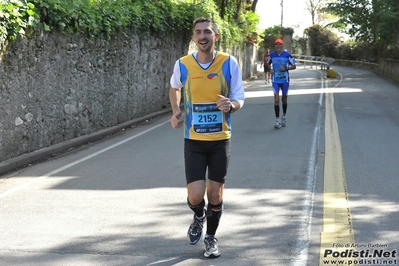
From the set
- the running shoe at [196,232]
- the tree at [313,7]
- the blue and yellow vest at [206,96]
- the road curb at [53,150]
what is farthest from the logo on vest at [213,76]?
the tree at [313,7]

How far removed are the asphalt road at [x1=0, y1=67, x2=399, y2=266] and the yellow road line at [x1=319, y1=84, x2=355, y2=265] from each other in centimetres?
5

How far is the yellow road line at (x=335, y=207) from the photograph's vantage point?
582cm

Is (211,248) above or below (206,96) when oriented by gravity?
below

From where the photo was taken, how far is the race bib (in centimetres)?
542

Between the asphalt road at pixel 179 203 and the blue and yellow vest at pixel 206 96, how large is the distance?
1071mm

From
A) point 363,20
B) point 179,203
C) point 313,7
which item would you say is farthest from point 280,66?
point 313,7

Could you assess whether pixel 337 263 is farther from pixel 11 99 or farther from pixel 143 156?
pixel 11 99

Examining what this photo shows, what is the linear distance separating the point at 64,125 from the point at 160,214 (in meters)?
6.19

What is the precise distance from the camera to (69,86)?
42.5 feet

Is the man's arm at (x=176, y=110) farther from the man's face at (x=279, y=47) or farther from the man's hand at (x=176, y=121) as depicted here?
the man's face at (x=279, y=47)

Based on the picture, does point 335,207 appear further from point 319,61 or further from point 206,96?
point 319,61

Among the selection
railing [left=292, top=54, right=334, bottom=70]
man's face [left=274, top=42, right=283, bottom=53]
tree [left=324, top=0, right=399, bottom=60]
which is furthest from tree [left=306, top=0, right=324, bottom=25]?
man's face [left=274, top=42, right=283, bottom=53]

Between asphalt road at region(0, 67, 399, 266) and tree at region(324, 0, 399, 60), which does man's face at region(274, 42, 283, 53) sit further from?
tree at region(324, 0, 399, 60)

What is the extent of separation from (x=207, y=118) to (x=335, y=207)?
2416mm
